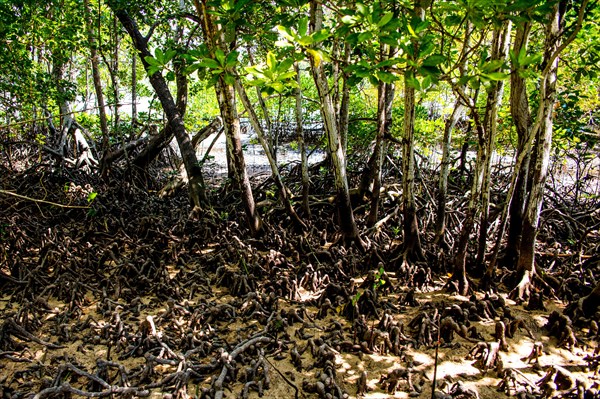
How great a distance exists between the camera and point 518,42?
3.19 metres

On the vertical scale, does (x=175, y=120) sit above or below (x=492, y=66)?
below

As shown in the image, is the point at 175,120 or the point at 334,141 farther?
the point at 175,120

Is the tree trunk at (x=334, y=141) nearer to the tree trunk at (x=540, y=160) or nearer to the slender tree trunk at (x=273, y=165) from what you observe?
the slender tree trunk at (x=273, y=165)

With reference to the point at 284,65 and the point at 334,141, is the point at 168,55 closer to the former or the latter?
the point at 284,65

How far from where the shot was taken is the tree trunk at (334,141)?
11.5 feet

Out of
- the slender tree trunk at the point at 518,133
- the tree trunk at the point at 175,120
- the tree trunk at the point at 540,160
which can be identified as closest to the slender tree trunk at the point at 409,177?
the slender tree trunk at the point at 518,133

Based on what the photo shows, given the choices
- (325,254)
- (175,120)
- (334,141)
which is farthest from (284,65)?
(175,120)

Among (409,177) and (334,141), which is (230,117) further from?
(409,177)

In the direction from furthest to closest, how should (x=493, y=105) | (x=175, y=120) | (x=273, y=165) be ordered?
(x=175, y=120) < (x=273, y=165) < (x=493, y=105)

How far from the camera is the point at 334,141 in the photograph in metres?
3.84

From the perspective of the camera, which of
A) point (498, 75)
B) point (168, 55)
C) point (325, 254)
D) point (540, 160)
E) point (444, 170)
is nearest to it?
point (498, 75)

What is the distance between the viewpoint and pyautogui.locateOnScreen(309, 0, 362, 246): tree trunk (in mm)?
3498

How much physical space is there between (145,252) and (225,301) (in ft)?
4.14

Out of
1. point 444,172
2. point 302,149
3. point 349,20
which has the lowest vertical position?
point 444,172
